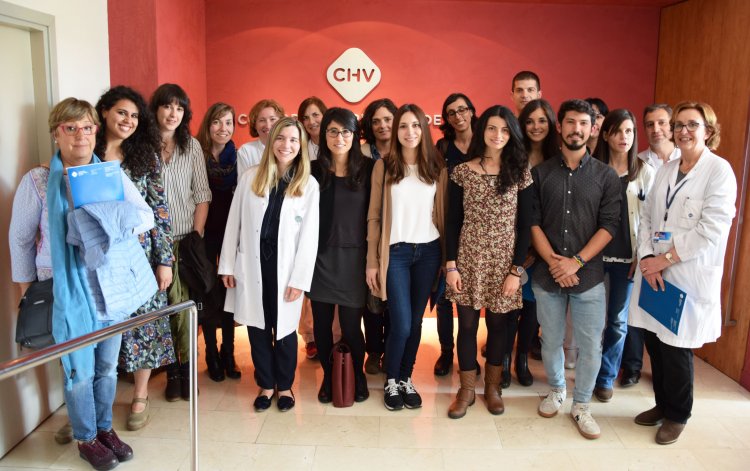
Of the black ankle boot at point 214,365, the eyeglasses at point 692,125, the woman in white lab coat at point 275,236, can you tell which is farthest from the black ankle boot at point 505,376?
the black ankle boot at point 214,365

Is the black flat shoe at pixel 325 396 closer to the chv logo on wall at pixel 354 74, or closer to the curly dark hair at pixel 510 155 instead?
the curly dark hair at pixel 510 155

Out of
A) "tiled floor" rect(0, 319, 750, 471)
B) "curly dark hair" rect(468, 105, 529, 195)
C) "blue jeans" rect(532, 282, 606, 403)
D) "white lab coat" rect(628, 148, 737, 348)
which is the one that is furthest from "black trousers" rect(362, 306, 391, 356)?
"white lab coat" rect(628, 148, 737, 348)

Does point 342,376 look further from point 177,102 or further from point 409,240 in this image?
point 177,102

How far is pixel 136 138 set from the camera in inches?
123

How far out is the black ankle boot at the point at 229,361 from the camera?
392 cm

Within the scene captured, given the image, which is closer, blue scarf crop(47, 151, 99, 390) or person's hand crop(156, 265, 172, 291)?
blue scarf crop(47, 151, 99, 390)

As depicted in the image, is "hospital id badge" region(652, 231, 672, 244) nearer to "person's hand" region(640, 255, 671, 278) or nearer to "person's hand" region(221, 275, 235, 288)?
"person's hand" region(640, 255, 671, 278)

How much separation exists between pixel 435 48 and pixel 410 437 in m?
3.39

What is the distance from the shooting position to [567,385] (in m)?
3.81

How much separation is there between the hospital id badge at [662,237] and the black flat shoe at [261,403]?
94.3 inches

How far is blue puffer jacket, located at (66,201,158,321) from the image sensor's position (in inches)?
103

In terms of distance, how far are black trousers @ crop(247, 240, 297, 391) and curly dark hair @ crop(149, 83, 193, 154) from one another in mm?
818

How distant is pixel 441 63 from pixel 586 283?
2731 millimetres

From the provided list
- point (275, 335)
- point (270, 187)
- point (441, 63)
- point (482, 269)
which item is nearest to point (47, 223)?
point (270, 187)
